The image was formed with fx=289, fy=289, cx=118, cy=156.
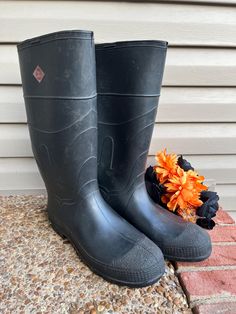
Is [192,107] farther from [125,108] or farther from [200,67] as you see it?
[125,108]

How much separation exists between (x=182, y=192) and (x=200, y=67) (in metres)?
0.46

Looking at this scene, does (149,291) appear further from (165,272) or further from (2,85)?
(2,85)

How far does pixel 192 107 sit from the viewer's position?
1075 mm

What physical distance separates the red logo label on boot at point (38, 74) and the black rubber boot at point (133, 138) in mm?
176

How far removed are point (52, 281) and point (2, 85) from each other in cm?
66

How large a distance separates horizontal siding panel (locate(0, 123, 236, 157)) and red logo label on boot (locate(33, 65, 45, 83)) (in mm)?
435

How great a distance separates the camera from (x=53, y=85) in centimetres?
60

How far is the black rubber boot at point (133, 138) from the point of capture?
2.26 feet

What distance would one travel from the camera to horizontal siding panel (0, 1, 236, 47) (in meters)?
0.91

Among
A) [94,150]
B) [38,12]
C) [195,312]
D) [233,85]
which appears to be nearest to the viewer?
[195,312]

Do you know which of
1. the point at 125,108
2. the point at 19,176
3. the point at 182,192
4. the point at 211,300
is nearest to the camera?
the point at 211,300

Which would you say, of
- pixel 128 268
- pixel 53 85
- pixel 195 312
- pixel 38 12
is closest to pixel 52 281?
pixel 128 268

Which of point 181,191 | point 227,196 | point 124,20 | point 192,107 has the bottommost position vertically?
point 227,196

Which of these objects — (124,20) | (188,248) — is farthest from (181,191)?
(124,20)
